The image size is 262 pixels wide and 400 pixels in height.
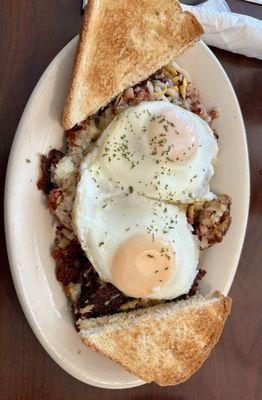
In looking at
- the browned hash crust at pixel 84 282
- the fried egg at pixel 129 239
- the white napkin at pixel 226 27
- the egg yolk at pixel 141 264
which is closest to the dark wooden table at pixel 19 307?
the white napkin at pixel 226 27

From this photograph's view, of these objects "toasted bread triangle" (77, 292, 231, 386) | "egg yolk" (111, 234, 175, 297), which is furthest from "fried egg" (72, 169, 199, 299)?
"toasted bread triangle" (77, 292, 231, 386)

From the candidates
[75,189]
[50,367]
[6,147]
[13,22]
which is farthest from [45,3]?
[50,367]

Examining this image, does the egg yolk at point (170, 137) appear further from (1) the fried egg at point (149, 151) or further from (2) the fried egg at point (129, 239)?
(2) the fried egg at point (129, 239)

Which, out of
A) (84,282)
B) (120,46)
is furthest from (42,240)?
(120,46)

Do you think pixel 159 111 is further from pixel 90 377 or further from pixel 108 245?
pixel 90 377

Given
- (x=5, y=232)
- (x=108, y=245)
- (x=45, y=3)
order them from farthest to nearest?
(x=45, y=3) < (x=108, y=245) < (x=5, y=232)

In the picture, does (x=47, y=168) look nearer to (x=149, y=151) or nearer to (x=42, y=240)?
(x=42, y=240)
